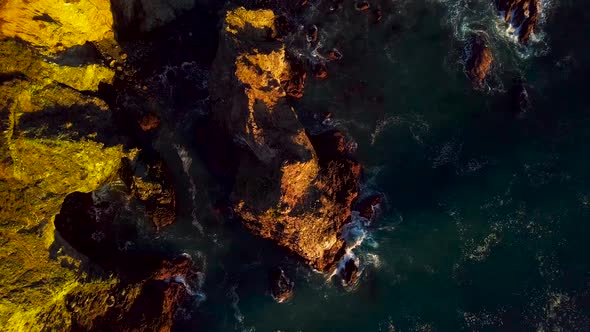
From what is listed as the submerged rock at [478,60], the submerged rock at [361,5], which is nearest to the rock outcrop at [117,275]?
the submerged rock at [361,5]

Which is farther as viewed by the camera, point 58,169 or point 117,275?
point 117,275

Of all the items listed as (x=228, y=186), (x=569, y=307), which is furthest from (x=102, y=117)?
(x=569, y=307)

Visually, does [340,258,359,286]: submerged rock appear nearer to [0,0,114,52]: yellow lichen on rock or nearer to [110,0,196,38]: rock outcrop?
[110,0,196,38]: rock outcrop

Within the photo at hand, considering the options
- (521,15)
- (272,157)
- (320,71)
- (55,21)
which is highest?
(521,15)

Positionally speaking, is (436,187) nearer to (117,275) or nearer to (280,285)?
(280,285)

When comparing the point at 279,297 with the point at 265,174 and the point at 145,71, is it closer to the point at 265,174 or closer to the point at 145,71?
the point at 265,174

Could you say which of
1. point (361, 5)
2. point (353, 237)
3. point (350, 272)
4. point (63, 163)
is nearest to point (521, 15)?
point (361, 5)
